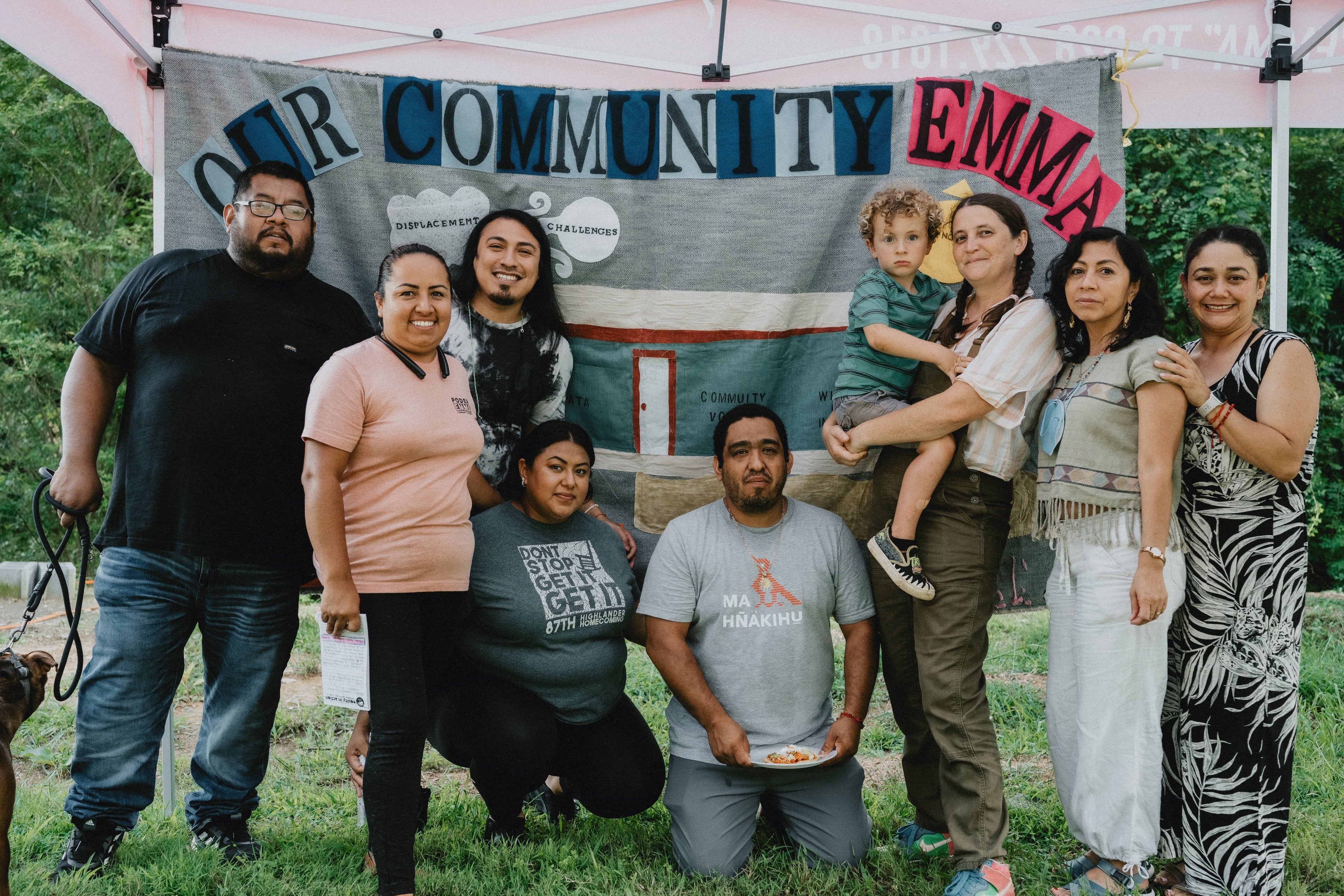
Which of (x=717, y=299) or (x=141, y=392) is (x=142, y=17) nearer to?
(x=141, y=392)

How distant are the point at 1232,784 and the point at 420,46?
3786 millimetres

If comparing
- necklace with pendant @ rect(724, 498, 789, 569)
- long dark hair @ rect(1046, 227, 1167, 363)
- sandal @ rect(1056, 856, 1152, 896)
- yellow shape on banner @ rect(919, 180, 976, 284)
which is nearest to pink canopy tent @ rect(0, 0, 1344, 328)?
yellow shape on banner @ rect(919, 180, 976, 284)

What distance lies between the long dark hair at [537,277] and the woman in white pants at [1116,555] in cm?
182

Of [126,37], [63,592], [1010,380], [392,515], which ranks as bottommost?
[63,592]

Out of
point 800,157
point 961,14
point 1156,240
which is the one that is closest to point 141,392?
point 800,157

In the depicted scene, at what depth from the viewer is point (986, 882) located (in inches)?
115

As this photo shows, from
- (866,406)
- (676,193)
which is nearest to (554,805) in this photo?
(866,406)

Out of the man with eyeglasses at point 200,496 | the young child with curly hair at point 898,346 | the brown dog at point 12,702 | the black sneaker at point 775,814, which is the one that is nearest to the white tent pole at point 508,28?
the man with eyeglasses at point 200,496

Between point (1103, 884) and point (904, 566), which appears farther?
point (904, 566)

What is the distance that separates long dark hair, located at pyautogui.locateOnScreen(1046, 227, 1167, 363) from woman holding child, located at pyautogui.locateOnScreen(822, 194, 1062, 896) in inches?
2.2

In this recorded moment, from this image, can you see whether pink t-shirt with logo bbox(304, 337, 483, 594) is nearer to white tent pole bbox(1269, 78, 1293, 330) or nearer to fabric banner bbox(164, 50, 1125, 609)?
fabric banner bbox(164, 50, 1125, 609)

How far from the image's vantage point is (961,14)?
3.82m

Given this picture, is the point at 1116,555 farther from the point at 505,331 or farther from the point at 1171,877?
the point at 505,331

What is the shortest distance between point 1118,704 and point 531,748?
182 cm
